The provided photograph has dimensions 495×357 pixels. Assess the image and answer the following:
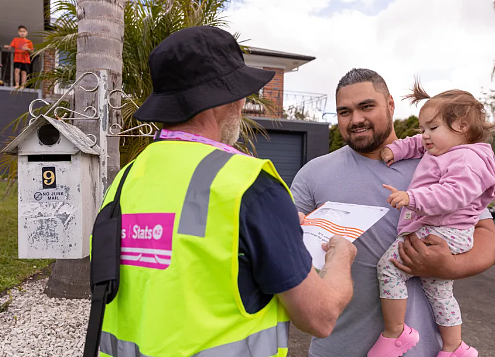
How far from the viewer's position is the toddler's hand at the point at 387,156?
1.96 metres

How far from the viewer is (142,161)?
1.21 meters

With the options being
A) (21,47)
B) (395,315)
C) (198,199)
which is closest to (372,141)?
(395,315)

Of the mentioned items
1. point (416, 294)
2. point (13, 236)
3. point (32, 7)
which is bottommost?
point (13, 236)

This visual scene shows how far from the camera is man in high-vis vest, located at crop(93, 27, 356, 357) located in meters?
1.05

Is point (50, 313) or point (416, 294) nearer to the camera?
point (416, 294)

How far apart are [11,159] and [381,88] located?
401cm

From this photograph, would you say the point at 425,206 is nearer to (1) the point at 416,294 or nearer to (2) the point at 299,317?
(1) the point at 416,294

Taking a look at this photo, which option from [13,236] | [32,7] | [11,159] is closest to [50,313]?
[11,159]

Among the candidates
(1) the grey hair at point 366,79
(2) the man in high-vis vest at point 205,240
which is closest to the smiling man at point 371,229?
(1) the grey hair at point 366,79

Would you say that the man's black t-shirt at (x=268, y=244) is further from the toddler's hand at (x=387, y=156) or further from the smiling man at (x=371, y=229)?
the toddler's hand at (x=387, y=156)

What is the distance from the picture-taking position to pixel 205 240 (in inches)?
40.9

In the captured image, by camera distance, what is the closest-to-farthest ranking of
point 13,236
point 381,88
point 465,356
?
1. point 465,356
2. point 381,88
3. point 13,236

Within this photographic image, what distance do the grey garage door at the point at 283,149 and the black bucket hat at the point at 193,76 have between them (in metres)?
13.9

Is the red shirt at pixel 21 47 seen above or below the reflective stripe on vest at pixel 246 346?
above
